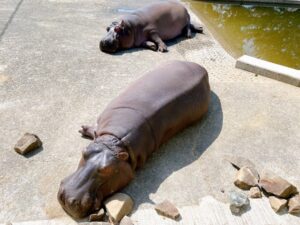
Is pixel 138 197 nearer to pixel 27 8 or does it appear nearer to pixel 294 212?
pixel 294 212

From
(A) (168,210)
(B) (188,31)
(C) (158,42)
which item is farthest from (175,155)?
(B) (188,31)

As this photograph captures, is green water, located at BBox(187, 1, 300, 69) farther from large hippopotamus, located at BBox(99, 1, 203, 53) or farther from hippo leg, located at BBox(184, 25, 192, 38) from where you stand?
large hippopotamus, located at BBox(99, 1, 203, 53)

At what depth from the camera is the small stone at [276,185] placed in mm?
3975

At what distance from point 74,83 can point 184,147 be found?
226cm

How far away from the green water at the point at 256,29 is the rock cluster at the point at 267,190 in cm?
457

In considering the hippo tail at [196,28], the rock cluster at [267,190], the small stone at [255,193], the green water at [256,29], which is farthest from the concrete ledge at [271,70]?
the small stone at [255,193]

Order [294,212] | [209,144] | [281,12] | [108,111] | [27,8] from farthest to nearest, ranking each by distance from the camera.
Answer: [281,12], [27,8], [209,144], [108,111], [294,212]

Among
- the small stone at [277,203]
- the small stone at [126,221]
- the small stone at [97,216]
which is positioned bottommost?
the small stone at [277,203]

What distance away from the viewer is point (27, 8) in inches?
374

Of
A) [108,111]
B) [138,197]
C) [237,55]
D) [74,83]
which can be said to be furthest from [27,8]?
[138,197]

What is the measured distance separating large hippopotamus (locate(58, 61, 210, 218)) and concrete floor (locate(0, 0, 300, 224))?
0.22 m

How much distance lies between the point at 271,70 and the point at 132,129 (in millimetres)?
3561

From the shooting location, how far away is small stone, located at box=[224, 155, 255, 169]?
14.7 ft

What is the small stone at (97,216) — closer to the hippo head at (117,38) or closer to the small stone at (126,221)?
the small stone at (126,221)
